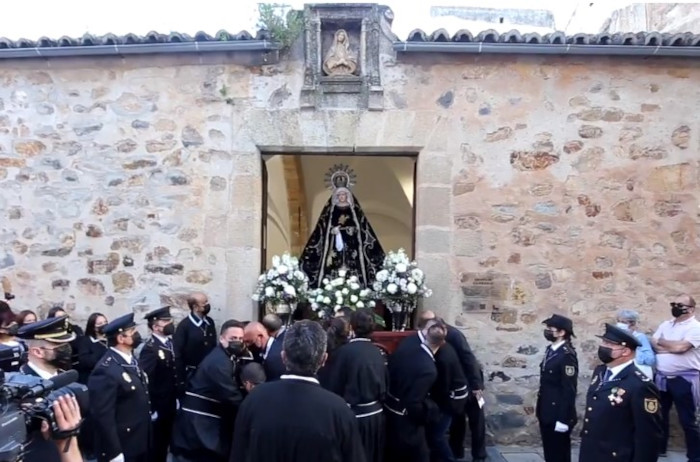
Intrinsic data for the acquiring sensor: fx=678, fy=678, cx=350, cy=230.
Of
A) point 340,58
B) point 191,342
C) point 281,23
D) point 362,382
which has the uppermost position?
point 281,23

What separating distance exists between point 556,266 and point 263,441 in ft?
16.0

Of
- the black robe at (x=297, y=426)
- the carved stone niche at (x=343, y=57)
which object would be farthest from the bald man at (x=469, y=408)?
the black robe at (x=297, y=426)

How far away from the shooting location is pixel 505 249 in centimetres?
712

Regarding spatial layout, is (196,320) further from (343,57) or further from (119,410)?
(343,57)

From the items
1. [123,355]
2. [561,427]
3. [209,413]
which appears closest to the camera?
[123,355]

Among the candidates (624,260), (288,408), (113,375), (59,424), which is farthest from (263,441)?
(624,260)

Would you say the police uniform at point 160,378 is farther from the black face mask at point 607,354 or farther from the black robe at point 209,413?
the black face mask at point 607,354

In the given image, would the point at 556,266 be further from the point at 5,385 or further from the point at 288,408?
the point at 5,385

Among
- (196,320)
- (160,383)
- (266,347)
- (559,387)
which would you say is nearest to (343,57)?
(196,320)

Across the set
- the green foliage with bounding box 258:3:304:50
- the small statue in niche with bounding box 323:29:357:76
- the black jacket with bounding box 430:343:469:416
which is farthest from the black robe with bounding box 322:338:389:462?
the green foliage with bounding box 258:3:304:50

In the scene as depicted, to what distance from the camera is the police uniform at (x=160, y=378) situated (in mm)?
5559

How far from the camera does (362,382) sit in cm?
502

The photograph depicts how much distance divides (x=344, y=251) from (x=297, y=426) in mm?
4907

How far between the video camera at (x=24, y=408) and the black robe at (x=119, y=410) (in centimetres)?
171
